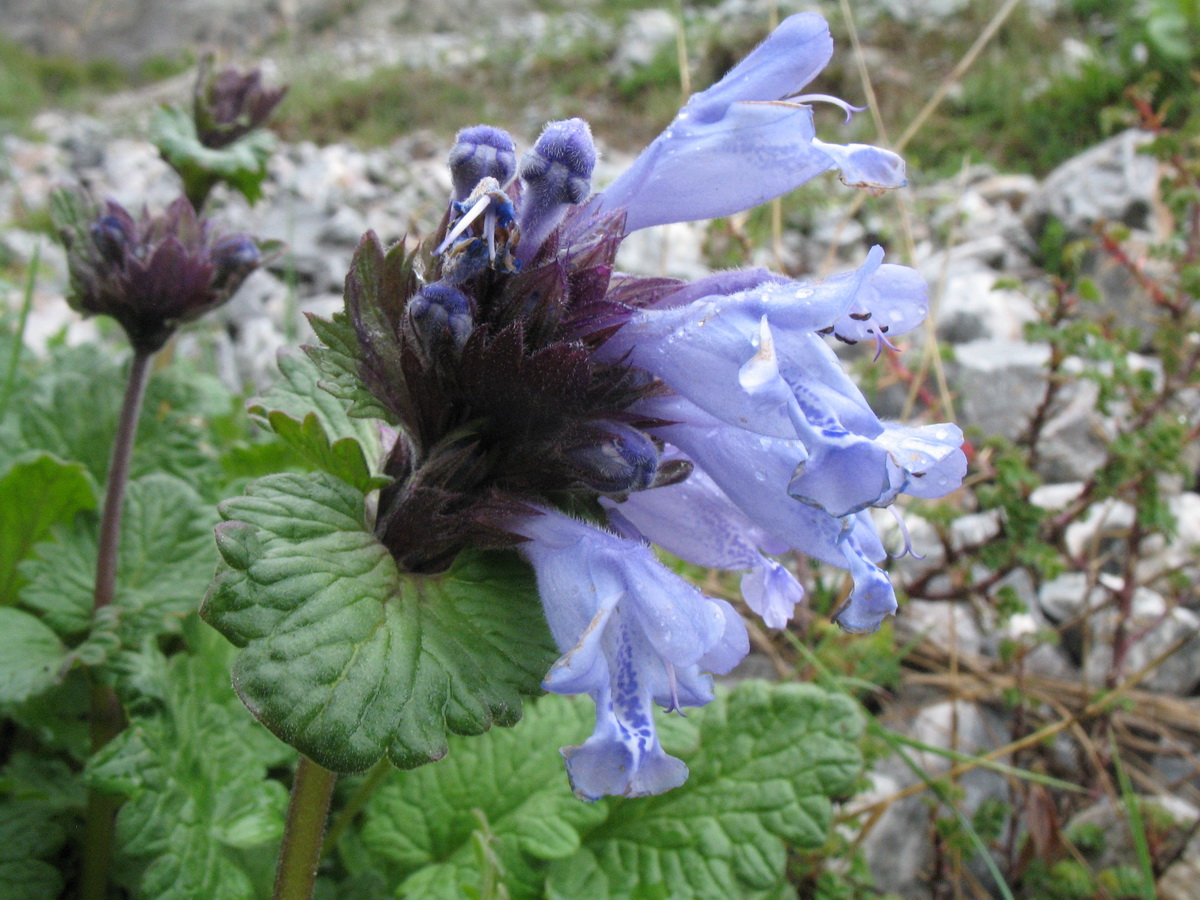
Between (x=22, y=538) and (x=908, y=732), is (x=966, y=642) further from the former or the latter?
(x=22, y=538)

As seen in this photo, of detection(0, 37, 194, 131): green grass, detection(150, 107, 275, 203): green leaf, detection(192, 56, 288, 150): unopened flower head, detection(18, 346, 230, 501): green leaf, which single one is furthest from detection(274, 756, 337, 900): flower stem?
detection(0, 37, 194, 131): green grass

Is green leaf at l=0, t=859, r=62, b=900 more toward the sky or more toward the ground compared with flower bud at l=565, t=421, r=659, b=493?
more toward the ground

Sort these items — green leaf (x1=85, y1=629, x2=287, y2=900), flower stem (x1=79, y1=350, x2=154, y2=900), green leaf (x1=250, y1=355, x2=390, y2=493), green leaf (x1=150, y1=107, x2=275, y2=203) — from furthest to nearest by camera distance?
1. green leaf (x1=150, y1=107, x2=275, y2=203)
2. flower stem (x1=79, y1=350, x2=154, y2=900)
3. green leaf (x1=85, y1=629, x2=287, y2=900)
4. green leaf (x1=250, y1=355, x2=390, y2=493)

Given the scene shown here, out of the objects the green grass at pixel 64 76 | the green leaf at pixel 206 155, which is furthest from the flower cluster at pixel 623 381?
the green grass at pixel 64 76

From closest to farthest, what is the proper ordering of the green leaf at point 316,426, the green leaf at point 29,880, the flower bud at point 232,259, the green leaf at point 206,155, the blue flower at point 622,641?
the blue flower at point 622,641 < the green leaf at point 316,426 < the green leaf at point 29,880 < the flower bud at point 232,259 < the green leaf at point 206,155

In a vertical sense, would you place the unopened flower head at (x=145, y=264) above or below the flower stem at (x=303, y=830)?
above

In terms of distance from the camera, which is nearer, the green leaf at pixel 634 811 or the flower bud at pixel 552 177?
the flower bud at pixel 552 177

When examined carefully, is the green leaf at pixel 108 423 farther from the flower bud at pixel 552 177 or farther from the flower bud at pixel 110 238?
the flower bud at pixel 552 177

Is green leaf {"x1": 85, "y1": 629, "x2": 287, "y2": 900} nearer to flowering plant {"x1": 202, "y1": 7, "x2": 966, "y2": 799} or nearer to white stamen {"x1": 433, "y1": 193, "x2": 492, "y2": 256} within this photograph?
flowering plant {"x1": 202, "y1": 7, "x2": 966, "y2": 799}

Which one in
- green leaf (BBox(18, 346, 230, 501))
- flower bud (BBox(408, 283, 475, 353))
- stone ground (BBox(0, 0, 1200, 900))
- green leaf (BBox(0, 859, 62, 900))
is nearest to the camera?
flower bud (BBox(408, 283, 475, 353))

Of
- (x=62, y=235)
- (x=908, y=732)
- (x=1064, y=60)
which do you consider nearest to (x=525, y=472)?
(x=62, y=235)
